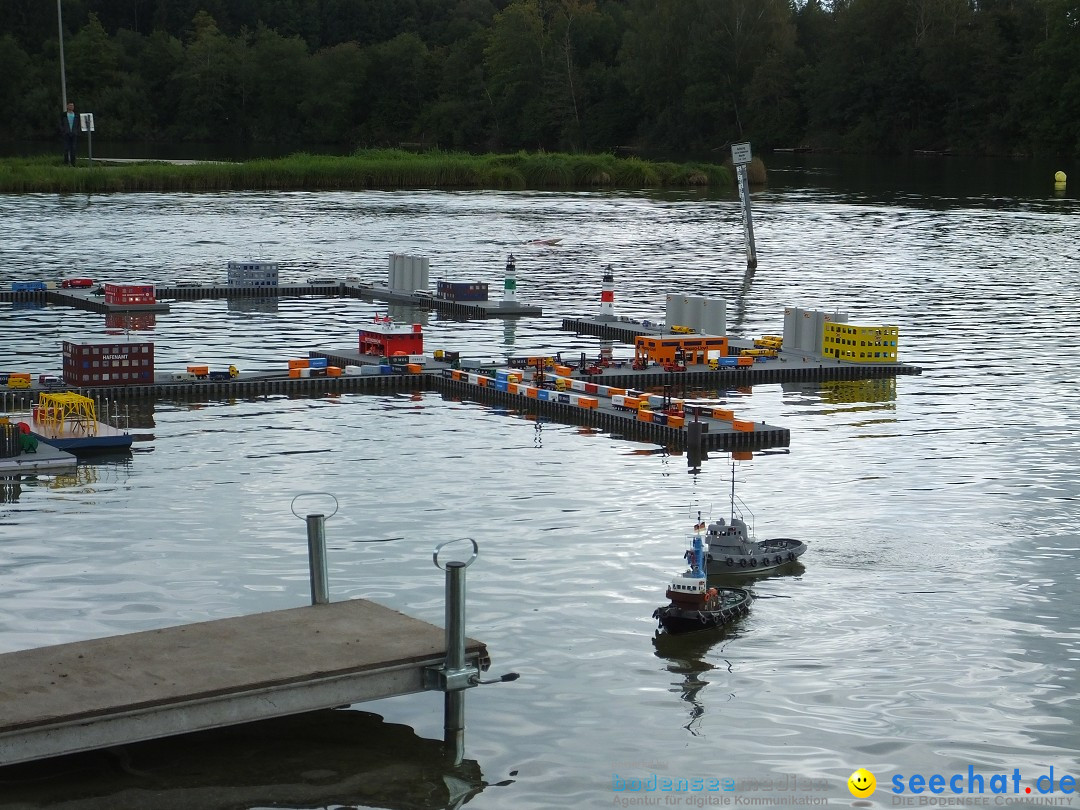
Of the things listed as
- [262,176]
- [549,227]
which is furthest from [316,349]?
[262,176]

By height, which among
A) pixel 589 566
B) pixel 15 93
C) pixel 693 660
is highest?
pixel 15 93

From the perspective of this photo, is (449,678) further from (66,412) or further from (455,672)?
(66,412)

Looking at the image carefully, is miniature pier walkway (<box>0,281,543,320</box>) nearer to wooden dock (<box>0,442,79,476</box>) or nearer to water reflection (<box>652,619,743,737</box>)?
wooden dock (<box>0,442,79,476</box>)

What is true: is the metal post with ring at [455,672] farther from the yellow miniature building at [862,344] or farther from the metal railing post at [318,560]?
the yellow miniature building at [862,344]

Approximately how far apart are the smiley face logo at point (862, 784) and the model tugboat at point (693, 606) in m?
4.46

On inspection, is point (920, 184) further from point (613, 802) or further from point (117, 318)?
point (613, 802)

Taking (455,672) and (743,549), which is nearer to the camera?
(455,672)

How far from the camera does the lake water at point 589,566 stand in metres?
18.7

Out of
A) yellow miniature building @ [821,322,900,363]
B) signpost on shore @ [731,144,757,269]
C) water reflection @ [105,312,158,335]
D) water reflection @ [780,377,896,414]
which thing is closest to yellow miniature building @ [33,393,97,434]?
water reflection @ [105,312,158,335]

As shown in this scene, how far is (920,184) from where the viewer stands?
134625 mm

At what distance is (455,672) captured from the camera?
18672 millimetres

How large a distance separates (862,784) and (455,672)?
456cm

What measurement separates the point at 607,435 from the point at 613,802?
18.2 meters

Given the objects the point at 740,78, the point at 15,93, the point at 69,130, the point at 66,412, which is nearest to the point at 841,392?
the point at 66,412
